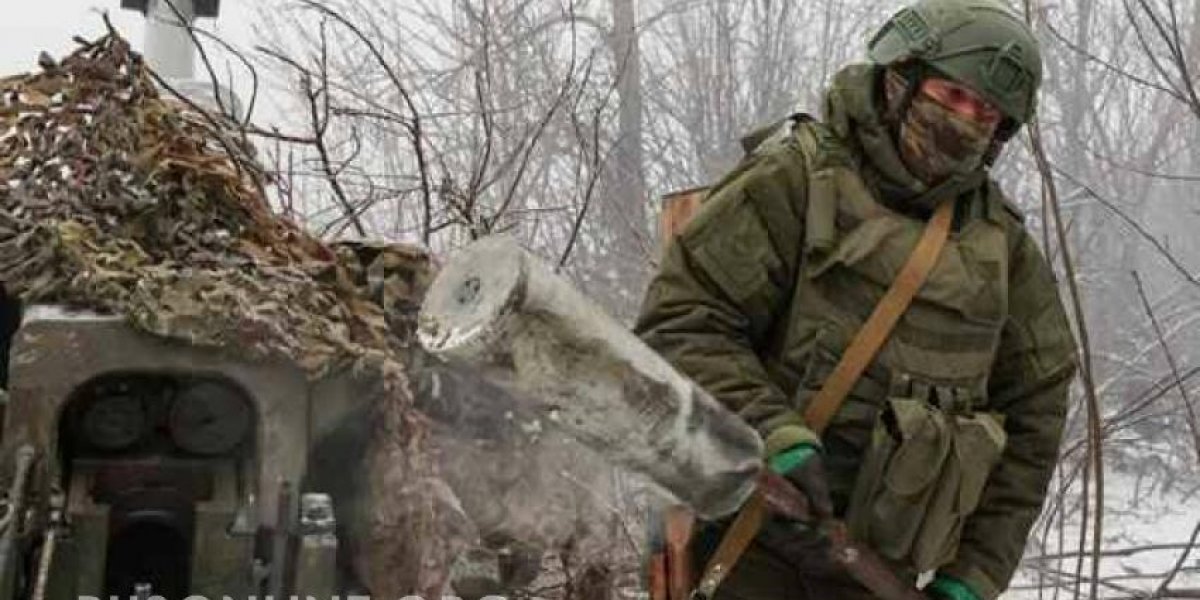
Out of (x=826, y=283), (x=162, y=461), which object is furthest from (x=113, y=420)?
(x=826, y=283)

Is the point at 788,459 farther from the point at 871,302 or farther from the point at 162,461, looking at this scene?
the point at 162,461

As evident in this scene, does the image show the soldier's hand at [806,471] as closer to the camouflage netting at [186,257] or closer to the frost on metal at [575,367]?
the frost on metal at [575,367]

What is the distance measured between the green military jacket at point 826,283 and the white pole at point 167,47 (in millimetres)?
4580

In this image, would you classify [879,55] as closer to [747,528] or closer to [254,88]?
[747,528]

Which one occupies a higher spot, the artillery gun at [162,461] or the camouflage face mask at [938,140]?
the camouflage face mask at [938,140]

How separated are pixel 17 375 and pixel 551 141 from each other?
41.1 feet

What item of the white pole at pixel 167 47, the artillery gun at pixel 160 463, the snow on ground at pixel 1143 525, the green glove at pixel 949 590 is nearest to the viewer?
the artillery gun at pixel 160 463

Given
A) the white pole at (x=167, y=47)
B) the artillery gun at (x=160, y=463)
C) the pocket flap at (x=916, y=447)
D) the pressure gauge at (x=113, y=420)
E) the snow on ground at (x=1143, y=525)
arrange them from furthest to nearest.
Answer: the snow on ground at (x=1143, y=525)
the white pole at (x=167, y=47)
the pocket flap at (x=916, y=447)
the pressure gauge at (x=113, y=420)
the artillery gun at (x=160, y=463)

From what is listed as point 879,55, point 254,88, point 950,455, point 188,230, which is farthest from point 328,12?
point 950,455

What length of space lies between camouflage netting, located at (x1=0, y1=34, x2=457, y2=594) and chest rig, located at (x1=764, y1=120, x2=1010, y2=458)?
2.50 ft

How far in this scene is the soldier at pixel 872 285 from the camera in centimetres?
273

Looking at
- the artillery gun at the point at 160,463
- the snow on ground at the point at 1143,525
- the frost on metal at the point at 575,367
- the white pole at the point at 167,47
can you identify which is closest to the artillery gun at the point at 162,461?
the artillery gun at the point at 160,463

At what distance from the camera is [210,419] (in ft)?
8.36

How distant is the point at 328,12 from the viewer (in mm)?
5465
